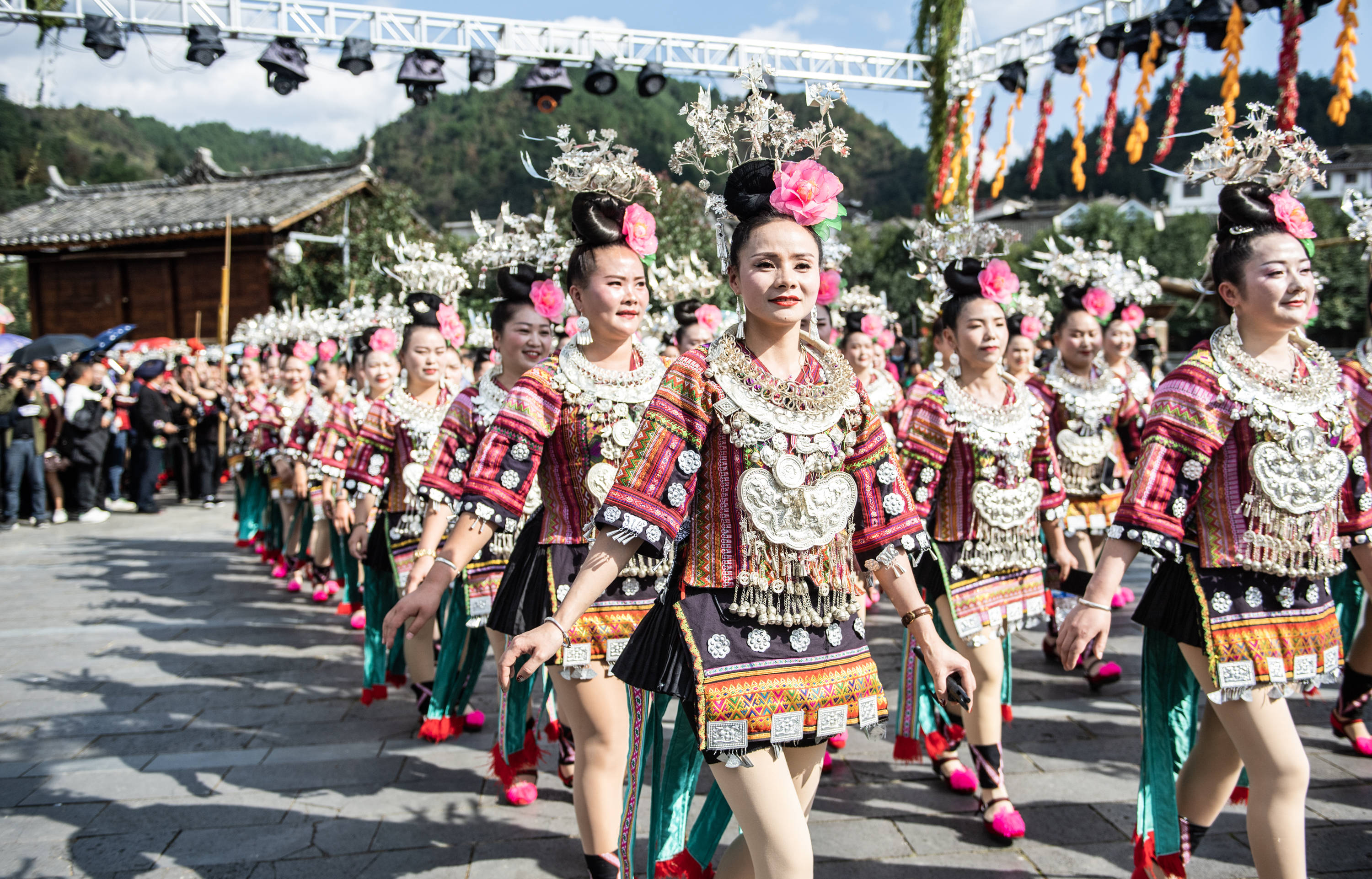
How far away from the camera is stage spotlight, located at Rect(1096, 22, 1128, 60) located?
A: 35.0 feet

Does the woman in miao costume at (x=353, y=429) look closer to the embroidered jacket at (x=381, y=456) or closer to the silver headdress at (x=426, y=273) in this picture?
the embroidered jacket at (x=381, y=456)

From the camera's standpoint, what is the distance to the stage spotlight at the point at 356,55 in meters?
10.7

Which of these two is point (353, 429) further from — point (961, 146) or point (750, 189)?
point (961, 146)

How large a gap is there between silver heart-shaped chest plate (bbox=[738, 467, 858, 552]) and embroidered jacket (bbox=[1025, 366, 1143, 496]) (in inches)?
147

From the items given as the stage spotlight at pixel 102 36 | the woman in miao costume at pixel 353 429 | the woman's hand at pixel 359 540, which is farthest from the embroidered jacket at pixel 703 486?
the stage spotlight at pixel 102 36

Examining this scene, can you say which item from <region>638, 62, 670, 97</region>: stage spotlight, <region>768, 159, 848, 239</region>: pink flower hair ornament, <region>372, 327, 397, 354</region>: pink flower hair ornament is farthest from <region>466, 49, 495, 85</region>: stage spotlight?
<region>768, 159, 848, 239</region>: pink flower hair ornament

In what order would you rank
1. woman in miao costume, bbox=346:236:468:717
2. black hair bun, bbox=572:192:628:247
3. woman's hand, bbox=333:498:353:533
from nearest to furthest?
black hair bun, bbox=572:192:628:247 < woman in miao costume, bbox=346:236:468:717 < woman's hand, bbox=333:498:353:533

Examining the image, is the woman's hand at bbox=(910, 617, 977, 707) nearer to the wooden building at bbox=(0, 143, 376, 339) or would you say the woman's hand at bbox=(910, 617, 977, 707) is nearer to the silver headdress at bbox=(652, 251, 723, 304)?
the silver headdress at bbox=(652, 251, 723, 304)

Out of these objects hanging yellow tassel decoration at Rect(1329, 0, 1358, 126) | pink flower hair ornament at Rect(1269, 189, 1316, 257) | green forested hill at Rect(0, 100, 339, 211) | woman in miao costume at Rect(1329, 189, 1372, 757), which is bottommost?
woman in miao costume at Rect(1329, 189, 1372, 757)

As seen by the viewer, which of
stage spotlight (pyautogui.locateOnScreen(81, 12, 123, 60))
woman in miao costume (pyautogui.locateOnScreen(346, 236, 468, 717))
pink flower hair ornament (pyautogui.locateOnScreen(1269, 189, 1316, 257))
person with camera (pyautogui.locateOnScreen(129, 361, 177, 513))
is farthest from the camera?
person with camera (pyautogui.locateOnScreen(129, 361, 177, 513))

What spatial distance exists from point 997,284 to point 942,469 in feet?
2.59

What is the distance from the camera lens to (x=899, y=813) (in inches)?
151

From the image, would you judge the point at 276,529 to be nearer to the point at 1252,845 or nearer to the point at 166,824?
the point at 166,824

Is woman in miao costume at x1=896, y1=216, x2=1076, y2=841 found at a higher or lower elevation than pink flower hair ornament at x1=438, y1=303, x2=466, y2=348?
lower
